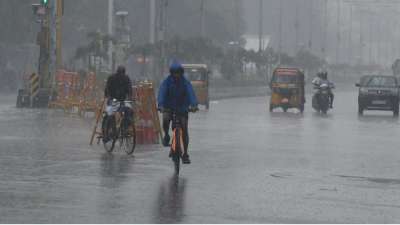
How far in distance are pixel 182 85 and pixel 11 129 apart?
11149mm

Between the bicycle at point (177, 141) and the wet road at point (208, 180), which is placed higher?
the bicycle at point (177, 141)

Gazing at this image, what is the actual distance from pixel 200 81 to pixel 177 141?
3247 centimetres

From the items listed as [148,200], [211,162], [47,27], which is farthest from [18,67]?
[148,200]

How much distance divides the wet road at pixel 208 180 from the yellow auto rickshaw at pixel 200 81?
2016cm

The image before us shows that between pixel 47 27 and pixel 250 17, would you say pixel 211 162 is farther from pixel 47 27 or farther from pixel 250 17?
pixel 250 17

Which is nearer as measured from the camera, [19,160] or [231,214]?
[231,214]

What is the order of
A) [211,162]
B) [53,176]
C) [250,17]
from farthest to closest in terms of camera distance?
[250,17] < [211,162] < [53,176]

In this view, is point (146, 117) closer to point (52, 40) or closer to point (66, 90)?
point (66, 90)

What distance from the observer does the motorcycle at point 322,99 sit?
45359 mm

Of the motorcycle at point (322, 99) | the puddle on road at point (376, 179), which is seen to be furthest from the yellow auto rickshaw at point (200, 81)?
the puddle on road at point (376, 179)

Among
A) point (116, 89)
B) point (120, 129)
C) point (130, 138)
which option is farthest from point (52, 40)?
point (130, 138)

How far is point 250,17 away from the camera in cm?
18875

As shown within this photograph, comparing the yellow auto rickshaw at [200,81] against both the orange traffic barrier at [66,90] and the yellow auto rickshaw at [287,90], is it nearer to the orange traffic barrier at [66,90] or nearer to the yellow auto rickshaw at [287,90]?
the yellow auto rickshaw at [287,90]

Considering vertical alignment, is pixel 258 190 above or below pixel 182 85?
below
